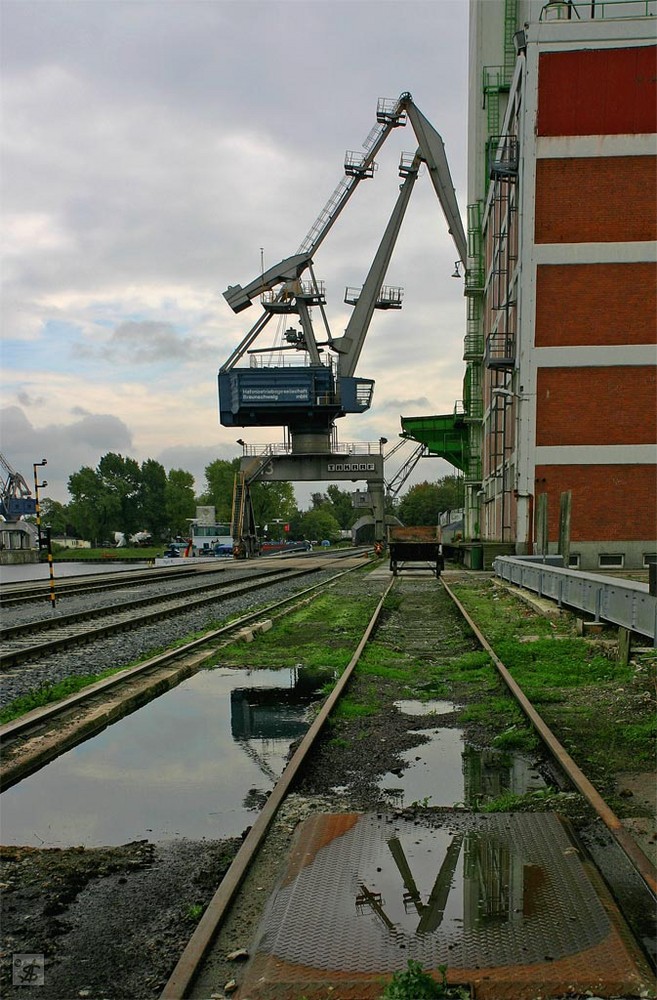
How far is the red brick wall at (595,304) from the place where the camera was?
28.0 metres

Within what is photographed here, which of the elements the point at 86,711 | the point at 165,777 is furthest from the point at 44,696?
the point at 165,777

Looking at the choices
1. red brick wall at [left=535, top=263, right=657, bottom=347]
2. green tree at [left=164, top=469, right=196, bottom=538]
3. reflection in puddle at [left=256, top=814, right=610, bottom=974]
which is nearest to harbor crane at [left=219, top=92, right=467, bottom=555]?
red brick wall at [left=535, top=263, right=657, bottom=347]

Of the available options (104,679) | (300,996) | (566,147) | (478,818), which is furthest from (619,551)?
(300,996)

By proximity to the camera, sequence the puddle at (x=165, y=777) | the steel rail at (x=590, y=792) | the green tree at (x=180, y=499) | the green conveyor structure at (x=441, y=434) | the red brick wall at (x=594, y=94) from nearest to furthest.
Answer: the steel rail at (x=590, y=792) < the puddle at (x=165, y=777) < the red brick wall at (x=594, y=94) < the green conveyor structure at (x=441, y=434) < the green tree at (x=180, y=499)

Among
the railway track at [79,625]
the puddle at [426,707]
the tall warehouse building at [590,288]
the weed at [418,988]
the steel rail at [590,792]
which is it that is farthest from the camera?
the tall warehouse building at [590,288]

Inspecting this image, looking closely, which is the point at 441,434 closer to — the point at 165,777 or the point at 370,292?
the point at 370,292

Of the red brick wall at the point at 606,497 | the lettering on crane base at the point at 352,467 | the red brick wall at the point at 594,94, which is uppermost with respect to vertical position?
the red brick wall at the point at 594,94

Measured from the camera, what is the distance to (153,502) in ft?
456

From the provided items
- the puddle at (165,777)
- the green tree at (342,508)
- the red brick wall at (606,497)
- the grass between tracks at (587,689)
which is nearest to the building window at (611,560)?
the red brick wall at (606,497)

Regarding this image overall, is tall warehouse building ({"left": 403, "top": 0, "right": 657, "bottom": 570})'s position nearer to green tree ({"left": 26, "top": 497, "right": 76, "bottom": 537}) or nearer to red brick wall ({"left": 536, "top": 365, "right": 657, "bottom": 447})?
red brick wall ({"left": 536, "top": 365, "right": 657, "bottom": 447})

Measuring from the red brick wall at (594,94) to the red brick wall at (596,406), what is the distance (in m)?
8.40

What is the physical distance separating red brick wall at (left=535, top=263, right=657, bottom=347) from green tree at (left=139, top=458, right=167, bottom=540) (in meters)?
114

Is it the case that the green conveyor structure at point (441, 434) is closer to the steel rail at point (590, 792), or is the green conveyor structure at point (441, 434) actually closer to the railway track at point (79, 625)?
the railway track at point (79, 625)

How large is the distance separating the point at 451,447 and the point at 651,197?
25599mm
